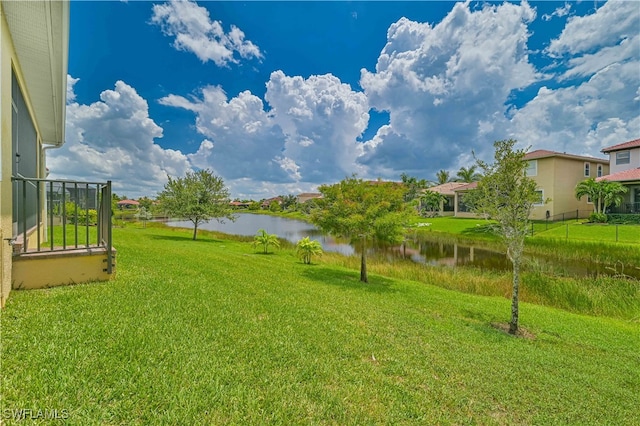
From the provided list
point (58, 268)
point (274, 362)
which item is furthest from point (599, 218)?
point (58, 268)

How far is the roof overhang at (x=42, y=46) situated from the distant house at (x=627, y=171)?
3449cm

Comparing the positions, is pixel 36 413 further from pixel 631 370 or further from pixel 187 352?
pixel 631 370

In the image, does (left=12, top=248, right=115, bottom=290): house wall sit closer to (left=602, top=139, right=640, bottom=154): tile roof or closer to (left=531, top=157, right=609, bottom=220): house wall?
(left=531, top=157, right=609, bottom=220): house wall

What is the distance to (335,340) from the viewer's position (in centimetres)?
428

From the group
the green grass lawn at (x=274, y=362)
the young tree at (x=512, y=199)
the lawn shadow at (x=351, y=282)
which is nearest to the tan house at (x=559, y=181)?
the lawn shadow at (x=351, y=282)

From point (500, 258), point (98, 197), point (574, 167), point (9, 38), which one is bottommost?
point (500, 258)

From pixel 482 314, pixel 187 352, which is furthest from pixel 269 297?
pixel 482 314

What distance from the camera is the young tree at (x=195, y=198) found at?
2077 centimetres

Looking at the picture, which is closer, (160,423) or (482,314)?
(160,423)

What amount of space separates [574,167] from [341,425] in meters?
37.2

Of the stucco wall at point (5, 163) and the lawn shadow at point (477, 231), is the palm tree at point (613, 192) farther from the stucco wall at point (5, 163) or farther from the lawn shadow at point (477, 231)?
the stucco wall at point (5, 163)

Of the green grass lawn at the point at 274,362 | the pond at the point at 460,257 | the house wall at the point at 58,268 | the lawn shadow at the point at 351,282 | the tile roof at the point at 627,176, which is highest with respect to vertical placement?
the tile roof at the point at 627,176

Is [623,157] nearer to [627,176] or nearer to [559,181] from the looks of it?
[627,176]

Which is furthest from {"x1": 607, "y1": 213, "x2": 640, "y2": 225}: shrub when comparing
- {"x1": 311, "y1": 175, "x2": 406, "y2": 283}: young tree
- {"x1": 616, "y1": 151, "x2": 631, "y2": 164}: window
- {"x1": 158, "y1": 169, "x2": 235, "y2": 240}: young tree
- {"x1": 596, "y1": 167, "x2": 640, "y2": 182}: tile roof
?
{"x1": 158, "y1": 169, "x2": 235, "y2": 240}: young tree
